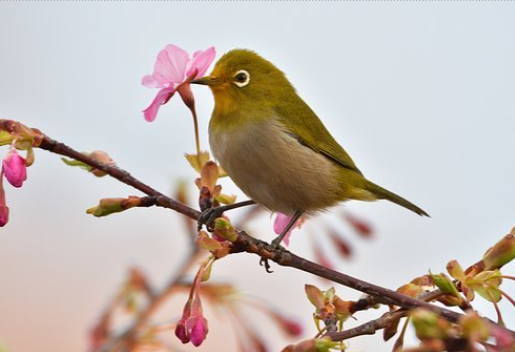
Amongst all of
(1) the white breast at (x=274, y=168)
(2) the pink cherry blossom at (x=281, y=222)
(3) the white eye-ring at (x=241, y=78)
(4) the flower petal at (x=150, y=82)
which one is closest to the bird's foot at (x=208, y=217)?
(4) the flower petal at (x=150, y=82)

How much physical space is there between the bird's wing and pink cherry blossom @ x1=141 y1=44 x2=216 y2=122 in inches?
37.8

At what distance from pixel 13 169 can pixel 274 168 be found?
127 cm

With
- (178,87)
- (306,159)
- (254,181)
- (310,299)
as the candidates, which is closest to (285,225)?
(254,181)

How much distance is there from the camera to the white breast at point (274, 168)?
262 centimetres

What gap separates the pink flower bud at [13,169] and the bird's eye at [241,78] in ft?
4.32

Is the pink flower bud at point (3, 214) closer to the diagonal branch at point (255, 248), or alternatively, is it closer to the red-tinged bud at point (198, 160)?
the diagonal branch at point (255, 248)

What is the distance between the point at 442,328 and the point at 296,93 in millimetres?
2316

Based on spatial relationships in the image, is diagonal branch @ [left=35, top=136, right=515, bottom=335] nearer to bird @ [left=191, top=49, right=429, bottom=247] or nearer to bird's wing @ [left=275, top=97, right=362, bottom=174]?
bird @ [left=191, top=49, right=429, bottom=247]

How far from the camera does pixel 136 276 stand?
2.39 metres

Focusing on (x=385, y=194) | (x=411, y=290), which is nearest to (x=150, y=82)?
(x=411, y=290)

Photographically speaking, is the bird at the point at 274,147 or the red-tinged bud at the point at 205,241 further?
the bird at the point at 274,147

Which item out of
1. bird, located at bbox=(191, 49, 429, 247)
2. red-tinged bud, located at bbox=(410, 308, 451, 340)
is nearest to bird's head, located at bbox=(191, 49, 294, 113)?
bird, located at bbox=(191, 49, 429, 247)

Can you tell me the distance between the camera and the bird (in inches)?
104

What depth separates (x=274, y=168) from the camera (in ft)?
8.78
